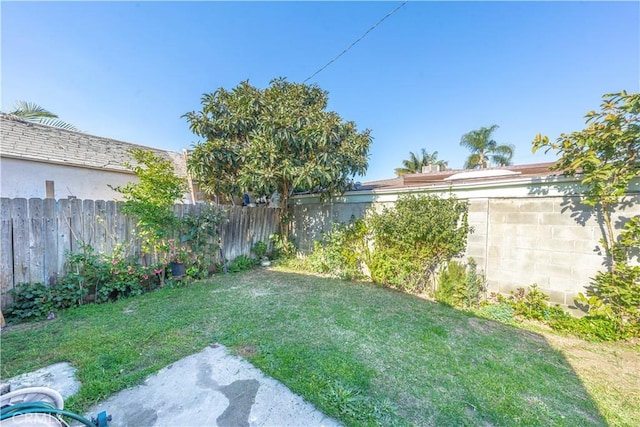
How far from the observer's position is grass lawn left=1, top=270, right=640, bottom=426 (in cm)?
210

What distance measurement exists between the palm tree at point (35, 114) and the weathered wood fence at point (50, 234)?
23.1 feet

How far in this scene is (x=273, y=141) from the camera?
18.2 feet

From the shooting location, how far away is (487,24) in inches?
208

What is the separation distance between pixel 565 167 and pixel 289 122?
473cm

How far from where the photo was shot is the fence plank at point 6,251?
3.66m

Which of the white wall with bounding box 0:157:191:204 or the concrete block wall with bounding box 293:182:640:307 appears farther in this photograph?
the white wall with bounding box 0:157:191:204

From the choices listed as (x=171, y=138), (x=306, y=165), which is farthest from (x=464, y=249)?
(x=171, y=138)

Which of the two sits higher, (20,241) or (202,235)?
(20,241)

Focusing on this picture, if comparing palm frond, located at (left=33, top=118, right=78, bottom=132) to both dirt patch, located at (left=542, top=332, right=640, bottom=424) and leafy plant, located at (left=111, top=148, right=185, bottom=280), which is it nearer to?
leafy plant, located at (left=111, top=148, right=185, bottom=280)

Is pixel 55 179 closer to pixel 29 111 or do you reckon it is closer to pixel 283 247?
pixel 29 111

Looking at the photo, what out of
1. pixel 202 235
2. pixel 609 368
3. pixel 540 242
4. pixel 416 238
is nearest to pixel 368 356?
pixel 609 368

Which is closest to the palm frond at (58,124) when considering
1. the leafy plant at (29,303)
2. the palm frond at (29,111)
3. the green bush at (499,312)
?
the palm frond at (29,111)

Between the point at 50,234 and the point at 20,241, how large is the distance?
335mm

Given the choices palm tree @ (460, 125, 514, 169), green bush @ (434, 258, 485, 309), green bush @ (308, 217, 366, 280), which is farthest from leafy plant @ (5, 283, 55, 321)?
palm tree @ (460, 125, 514, 169)
